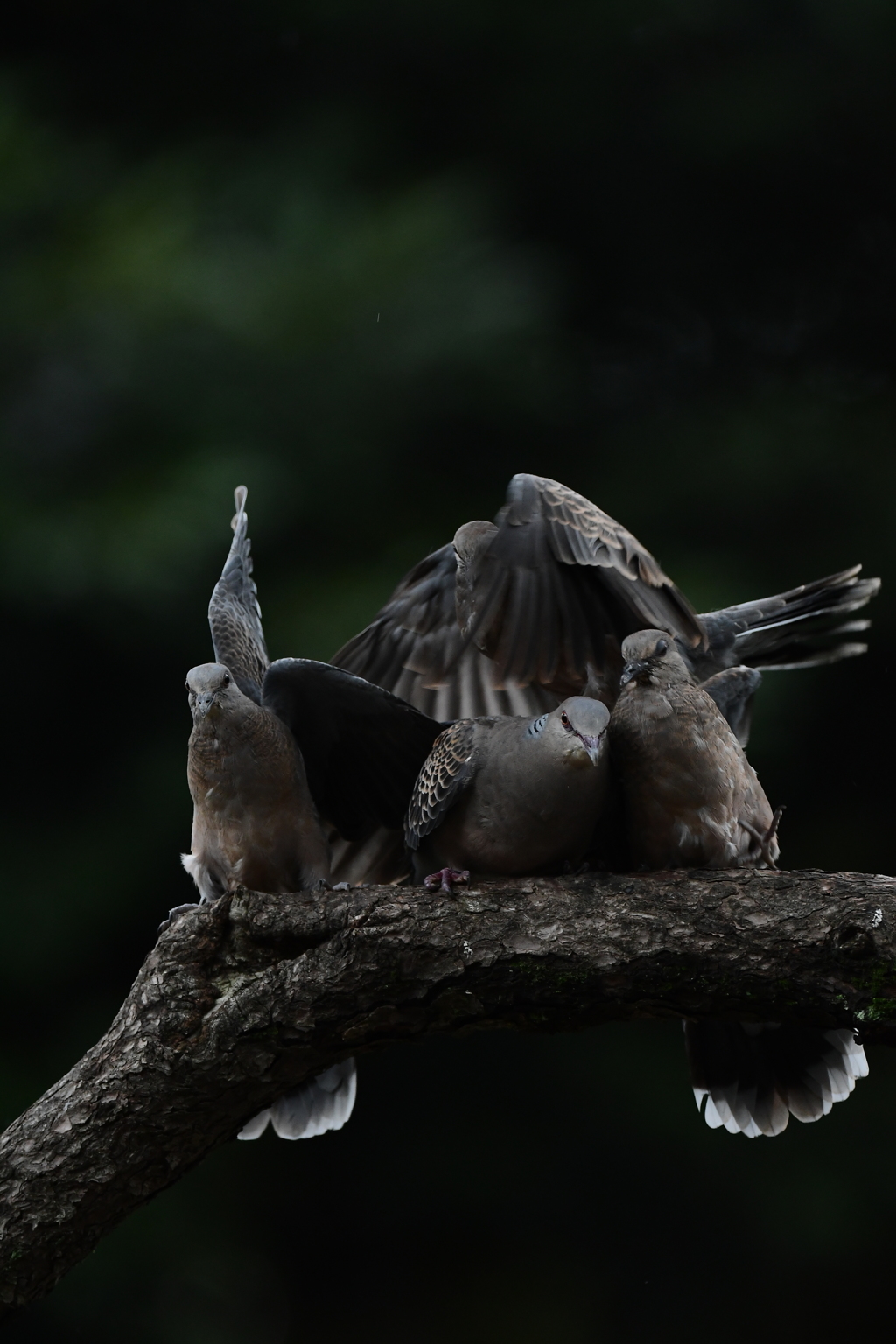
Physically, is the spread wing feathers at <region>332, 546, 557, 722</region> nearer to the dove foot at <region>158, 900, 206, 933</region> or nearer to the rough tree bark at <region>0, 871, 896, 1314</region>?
the dove foot at <region>158, 900, 206, 933</region>

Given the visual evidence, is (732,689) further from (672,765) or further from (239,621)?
(239,621)

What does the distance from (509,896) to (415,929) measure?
0.17 meters

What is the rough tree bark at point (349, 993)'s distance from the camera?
2.09m

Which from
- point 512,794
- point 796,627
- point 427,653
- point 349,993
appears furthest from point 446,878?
point 796,627

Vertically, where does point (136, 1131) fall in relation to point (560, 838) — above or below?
below

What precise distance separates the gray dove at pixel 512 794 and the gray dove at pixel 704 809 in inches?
3.0

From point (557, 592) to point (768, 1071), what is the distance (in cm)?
103

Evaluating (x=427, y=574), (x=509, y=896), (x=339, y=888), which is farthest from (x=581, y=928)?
(x=427, y=574)

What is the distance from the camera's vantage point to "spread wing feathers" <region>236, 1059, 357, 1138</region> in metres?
2.84

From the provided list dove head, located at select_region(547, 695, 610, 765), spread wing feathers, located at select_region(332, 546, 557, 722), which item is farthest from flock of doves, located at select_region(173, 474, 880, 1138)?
spread wing feathers, located at select_region(332, 546, 557, 722)

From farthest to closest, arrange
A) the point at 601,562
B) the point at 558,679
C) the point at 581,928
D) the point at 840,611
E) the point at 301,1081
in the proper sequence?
the point at 840,611 < the point at 558,679 < the point at 601,562 < the point at 301,1081 < the point at 581,928

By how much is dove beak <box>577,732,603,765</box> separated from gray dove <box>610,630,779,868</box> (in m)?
0.13

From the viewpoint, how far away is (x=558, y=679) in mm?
2729

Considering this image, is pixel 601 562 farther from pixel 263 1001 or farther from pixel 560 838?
pixel 263 1001
